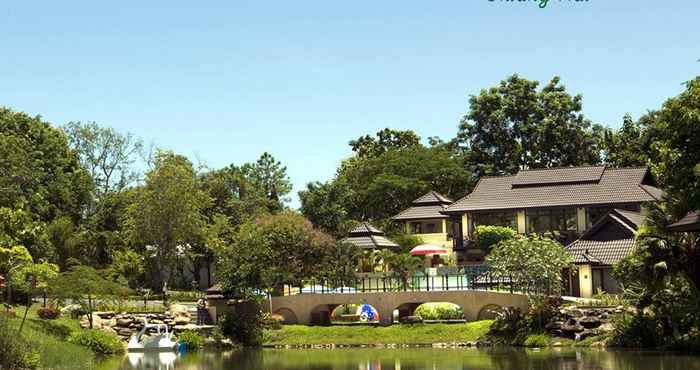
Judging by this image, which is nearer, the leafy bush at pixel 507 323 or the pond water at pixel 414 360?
the pond water at pixel 414 360

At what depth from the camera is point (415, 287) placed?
164ft

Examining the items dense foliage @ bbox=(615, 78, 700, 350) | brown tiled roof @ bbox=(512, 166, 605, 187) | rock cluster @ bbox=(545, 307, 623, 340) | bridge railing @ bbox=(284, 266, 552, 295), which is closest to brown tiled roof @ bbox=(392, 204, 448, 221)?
brown tiled roof @ bbox=(512, 166, 605, 187)

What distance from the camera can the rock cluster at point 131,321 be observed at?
47344 mm

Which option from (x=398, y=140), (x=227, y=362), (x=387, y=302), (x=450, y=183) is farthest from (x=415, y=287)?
(x=398, y=140)

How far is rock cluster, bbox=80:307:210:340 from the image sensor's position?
155ft

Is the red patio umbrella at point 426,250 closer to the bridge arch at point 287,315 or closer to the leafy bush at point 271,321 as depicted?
the bridge arch at point 287,315

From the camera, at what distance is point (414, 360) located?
37.6 meters

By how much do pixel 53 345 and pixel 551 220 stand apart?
113 feet

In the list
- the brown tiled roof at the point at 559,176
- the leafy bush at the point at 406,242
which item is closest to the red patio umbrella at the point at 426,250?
the leafy bush at the point at 406,242

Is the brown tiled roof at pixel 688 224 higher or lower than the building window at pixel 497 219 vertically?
lower

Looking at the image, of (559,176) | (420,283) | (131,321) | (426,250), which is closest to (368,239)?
(426,250)

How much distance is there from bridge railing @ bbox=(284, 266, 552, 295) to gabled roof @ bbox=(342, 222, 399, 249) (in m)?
7.68

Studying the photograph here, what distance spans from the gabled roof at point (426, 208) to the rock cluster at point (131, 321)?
23.5m

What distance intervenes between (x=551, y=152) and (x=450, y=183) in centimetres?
791
